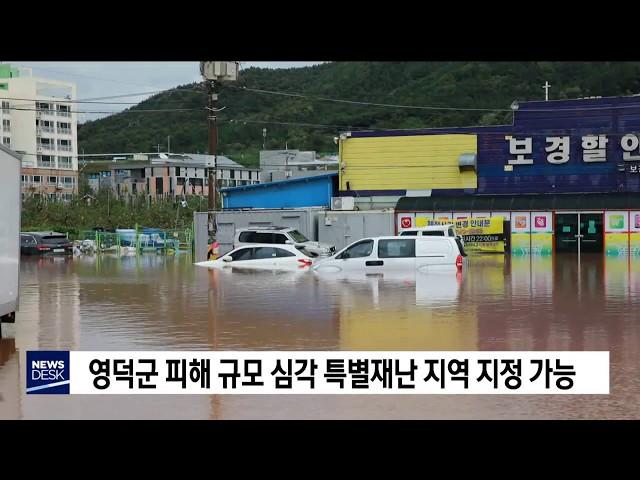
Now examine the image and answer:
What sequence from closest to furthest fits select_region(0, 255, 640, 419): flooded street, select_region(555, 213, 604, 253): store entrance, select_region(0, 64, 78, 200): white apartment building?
1. select_region(0, 255, 640, 419): flooded street
2. select_region(555, 213, 604, 253): store entrance
3. select_region(0, 64, 78, 200): white apartment building

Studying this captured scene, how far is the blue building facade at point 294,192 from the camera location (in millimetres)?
48281

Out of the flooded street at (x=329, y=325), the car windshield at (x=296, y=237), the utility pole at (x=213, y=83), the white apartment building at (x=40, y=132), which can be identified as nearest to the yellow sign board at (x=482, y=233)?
the car windshield at (x=296, y=237)

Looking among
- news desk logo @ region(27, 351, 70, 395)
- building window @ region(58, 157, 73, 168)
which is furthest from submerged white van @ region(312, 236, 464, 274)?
building window @ region(58, 157, 73, 168)

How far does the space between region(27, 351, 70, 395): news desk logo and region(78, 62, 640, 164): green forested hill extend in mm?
75785

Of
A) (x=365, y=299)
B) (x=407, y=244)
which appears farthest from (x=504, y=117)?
(x=365, y=299)

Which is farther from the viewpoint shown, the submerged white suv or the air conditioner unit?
the air conditioner unit

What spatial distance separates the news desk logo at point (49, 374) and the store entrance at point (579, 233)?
3491 centimetres

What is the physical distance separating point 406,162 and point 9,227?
34.3 meters

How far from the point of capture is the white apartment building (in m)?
118

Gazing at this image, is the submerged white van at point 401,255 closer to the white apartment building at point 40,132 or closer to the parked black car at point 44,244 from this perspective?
the parked black car at point 44,244

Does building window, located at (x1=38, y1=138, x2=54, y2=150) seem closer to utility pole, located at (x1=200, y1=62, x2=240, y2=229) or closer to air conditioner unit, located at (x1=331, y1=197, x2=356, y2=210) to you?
air conditioner unit, located at (x1=331, y1=197, x2=356, y2=210)

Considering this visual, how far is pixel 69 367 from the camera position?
10.6 m

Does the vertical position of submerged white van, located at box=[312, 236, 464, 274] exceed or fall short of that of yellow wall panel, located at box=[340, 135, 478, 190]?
it falls short

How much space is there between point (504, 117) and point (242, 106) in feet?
111
